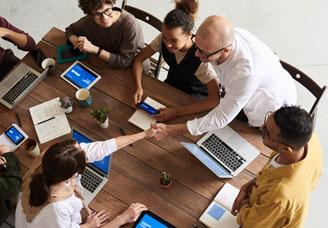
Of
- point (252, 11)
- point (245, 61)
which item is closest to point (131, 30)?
point (245, 61)

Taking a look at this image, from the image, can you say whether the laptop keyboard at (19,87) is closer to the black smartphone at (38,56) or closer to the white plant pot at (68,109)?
Result: the black smartphone at (38,56)

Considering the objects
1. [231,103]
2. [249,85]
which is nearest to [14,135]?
[231,103]

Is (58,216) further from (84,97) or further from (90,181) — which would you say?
(84,97)

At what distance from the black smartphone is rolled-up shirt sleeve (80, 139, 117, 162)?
79 cm

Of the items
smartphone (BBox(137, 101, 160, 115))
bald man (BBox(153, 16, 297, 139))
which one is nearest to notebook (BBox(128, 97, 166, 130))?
smartphone (BBox(137, 101, 160, 115))

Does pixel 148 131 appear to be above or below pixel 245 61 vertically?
below

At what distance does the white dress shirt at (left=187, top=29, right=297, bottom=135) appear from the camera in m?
2.15

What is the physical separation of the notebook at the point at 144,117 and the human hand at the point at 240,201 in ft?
2.25

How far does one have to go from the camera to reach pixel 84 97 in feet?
8.27

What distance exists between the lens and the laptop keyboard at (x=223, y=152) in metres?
2.30

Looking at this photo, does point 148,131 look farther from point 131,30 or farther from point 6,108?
point 6,108

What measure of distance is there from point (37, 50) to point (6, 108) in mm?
449

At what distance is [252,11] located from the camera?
406 centimetres

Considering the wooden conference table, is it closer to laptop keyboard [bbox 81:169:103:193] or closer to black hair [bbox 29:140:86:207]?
laptop keyboard [bbox 81:169:103:193]
